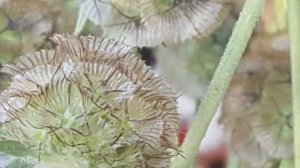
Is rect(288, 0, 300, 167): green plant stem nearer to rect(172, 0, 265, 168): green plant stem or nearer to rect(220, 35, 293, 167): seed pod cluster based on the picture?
rect(172, 0, 265, 168): green plant stem

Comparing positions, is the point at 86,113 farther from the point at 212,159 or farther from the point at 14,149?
the point at 212,159

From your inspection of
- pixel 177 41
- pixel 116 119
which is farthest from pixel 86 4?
pixel 116 119

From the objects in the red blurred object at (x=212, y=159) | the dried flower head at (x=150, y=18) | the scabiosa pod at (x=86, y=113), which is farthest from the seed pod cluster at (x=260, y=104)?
the red blurred object at (x=212, y=159)

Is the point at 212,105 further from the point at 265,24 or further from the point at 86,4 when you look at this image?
the point at 265,24

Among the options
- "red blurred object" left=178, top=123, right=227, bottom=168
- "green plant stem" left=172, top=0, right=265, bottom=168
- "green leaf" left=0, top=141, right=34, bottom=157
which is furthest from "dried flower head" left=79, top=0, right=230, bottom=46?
"red blurred object" left=178, top=123, right=227, bottom=168

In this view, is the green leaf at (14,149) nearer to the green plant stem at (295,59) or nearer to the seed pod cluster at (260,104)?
the green plant stem at (295,59)

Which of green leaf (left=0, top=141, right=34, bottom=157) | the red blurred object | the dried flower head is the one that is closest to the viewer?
green leaf (left=0, top=141, right=34, bottom=157)
